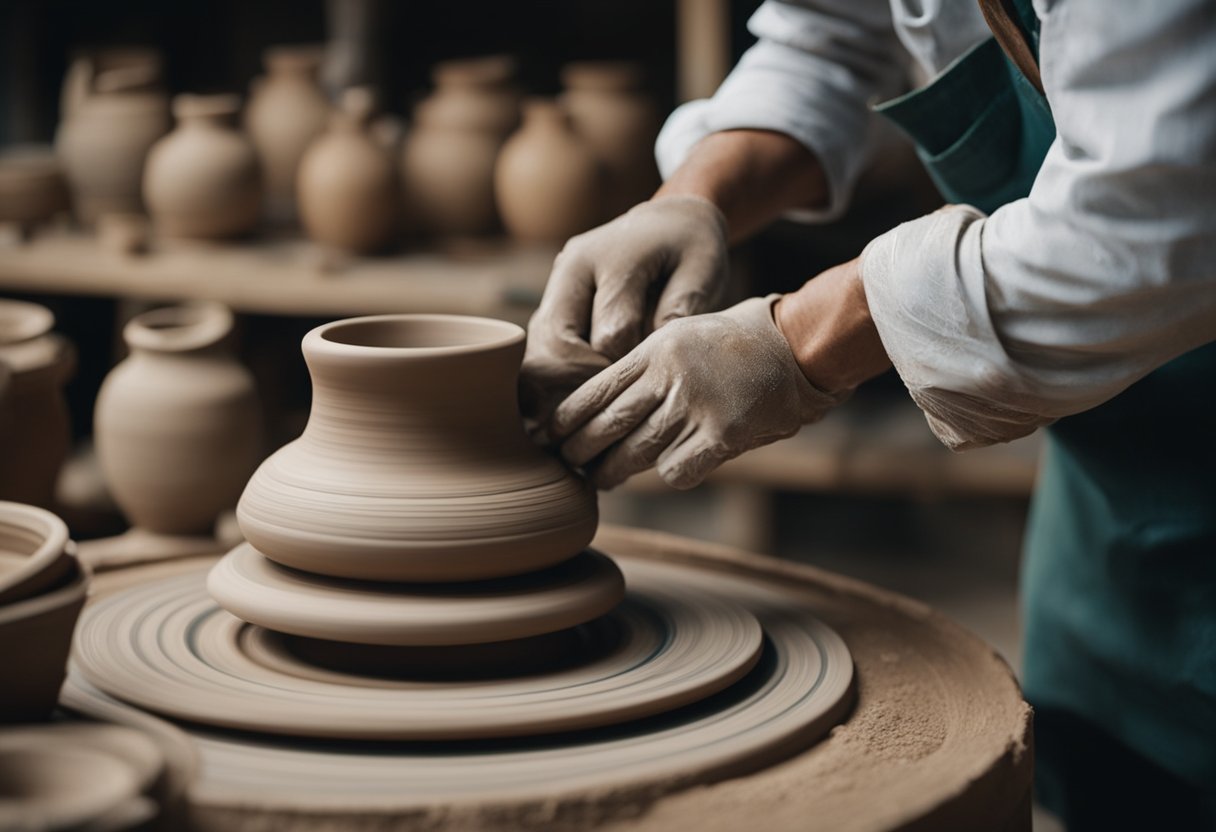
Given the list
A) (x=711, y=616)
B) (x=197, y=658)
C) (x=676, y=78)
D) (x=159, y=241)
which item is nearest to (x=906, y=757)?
(x=711, y=616)

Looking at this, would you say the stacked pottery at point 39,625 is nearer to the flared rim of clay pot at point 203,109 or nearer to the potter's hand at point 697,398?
the potter's hand at point 697,398

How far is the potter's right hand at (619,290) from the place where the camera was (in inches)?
66.1

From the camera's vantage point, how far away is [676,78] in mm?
5160

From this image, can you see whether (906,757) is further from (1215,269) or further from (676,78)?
(676,78)

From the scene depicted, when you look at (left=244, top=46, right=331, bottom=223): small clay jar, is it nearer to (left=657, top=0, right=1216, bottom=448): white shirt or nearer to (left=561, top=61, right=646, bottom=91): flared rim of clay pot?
(left=561, top=61, right=646, bottom=91): flared rim of clay pot

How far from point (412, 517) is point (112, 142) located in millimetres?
3127

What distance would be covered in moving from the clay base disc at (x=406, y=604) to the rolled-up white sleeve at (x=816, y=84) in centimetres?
80

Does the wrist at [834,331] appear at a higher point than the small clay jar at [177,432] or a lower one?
higher

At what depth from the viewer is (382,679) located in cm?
145

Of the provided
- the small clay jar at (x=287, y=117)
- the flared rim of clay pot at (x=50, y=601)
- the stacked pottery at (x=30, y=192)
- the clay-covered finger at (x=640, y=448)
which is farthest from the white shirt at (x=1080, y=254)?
the stacked pottery at (x=30, y=192)

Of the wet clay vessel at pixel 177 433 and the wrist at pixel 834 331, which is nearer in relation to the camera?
the wrist at pixel 834 331

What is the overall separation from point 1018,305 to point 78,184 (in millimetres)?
3482

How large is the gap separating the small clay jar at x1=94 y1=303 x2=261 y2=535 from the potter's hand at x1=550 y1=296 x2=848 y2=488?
85cm

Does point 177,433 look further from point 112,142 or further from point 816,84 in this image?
point 112,142
